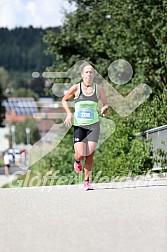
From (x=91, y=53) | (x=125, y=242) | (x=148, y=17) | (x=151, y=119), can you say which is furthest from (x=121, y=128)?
(x=91, y=53)

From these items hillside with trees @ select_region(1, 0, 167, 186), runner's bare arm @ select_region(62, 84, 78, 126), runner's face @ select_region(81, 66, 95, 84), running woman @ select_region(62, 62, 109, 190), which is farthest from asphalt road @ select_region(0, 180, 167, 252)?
hillside with trees @ select_region(1, 0, 167, 186)

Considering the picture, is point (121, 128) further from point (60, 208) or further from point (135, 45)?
point (60, 208)

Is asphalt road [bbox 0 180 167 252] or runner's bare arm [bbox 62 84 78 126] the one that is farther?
runner's bare arm [bbox 62 84 78 126]

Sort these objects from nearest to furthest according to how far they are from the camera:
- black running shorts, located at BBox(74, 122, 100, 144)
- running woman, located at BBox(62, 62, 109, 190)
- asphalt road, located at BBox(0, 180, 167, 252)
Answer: asphalt road, located at BBox(0, 180, 167, 252), running woman, located at BBox(62, 62, 109, 190), black running shorts, located at BBox(74, 122, 100, 144)

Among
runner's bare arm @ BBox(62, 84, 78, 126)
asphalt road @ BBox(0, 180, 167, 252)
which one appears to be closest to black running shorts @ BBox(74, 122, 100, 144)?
runner's bare arm @ BBox(62, 84, 78, 126)

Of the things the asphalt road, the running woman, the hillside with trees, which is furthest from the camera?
the hillside with trees

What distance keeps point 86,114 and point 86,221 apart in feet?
13.3

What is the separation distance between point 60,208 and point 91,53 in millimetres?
27718

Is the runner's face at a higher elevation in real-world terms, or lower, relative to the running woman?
higher

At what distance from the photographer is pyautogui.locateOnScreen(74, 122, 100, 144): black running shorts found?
12102 millimetres

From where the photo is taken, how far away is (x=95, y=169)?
76.3 feet

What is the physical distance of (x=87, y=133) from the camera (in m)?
12.1

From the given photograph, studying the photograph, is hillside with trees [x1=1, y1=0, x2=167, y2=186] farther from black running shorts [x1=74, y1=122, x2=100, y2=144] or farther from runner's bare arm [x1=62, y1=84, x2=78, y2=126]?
runner's bare arm [x1=62, y1=84, x2=78, y2=126]

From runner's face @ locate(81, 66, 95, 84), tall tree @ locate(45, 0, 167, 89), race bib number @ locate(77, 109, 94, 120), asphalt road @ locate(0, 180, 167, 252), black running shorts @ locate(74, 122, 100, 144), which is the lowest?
asphalt road @ locate(0, 180, 167, 252)
